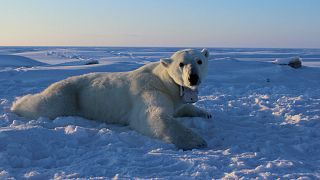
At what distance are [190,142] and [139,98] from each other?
1.01m

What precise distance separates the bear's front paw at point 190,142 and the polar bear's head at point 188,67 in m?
0.67

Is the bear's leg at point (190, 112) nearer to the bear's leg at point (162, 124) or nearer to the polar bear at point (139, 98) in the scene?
the polar bear at point (139, 98)

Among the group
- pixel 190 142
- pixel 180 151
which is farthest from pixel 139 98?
pixel 180 151

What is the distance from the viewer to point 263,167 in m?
2.53

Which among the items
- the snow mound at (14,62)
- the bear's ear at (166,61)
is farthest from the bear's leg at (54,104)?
the snow mound at (14,62)

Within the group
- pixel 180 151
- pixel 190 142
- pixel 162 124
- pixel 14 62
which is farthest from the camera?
pixel 14 62

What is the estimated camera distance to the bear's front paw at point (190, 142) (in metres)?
3.27

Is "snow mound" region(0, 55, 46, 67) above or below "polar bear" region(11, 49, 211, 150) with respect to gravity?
below

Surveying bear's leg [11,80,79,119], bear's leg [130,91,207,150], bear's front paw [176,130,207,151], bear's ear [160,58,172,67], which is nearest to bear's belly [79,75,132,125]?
bear's leg [11,80,79,119]

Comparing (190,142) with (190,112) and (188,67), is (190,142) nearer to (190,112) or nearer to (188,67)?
(188,67)

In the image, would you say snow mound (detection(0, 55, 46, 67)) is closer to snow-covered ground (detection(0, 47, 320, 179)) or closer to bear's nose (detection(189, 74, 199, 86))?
snow-covered ground (detection(0, 47, 320, 179))

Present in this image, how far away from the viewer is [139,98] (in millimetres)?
4129

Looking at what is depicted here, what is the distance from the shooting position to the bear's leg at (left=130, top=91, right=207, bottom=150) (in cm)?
332

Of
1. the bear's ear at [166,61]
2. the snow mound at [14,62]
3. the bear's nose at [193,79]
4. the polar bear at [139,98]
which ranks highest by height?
the bear's ear at [166,61]
